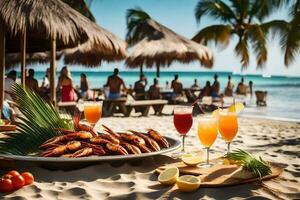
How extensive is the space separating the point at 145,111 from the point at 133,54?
2.75m

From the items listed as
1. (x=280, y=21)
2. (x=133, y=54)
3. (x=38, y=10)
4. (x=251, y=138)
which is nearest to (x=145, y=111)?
(x=133, y=54)

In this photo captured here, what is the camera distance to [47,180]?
3010 mm

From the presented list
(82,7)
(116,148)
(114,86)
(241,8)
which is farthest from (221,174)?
(241,8)

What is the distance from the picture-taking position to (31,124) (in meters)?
3.15

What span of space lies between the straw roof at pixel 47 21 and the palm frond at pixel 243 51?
1311 cm

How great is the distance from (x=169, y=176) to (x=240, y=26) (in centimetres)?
1841

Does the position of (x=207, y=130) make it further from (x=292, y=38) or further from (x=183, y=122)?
(x=292, y=38)

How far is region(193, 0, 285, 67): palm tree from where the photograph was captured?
60.7 feet

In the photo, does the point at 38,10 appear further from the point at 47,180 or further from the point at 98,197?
the point at 98,197

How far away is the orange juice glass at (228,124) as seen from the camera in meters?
2.85

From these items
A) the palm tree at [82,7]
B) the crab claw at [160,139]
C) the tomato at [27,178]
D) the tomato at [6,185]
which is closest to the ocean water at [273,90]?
the palm tree at [82,7]

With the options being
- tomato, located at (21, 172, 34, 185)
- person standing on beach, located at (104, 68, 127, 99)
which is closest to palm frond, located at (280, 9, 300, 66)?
person standing on beach, located at (104, 68, 127, 99)

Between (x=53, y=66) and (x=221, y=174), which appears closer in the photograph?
(x=221, y=174)

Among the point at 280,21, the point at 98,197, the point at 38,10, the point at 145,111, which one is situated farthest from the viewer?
the point at 280,21
